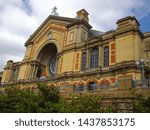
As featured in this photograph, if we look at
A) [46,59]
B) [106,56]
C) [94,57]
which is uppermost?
[46,59]

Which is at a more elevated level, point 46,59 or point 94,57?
point 46,59

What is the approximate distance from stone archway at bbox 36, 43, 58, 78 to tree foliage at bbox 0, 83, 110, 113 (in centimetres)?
1769

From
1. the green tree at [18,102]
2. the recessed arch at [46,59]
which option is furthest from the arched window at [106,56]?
the recessed arch at [46,59]

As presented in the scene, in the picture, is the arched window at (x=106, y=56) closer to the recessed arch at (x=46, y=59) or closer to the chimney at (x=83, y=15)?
the chimney at (x=83, y=15)

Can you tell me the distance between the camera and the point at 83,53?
97.9 ft

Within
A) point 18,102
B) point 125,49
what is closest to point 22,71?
point 125,49

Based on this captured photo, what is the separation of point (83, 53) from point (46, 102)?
15581 millimetres

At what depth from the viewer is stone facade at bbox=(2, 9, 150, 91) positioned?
2408 cm

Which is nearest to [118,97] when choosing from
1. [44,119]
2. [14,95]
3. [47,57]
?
[44,119]

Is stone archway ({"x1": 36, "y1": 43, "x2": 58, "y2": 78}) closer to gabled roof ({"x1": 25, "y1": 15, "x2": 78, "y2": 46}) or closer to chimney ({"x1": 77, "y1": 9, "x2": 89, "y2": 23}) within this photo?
gabled roof ({"x1": 25, "y1": 15, "x2": 78, "y2": 46})

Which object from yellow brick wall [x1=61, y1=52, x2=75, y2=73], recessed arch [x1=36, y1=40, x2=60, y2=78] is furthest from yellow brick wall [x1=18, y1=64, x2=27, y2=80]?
yellow brick wall [x1=61, y1=52, x2=75, y2=73]

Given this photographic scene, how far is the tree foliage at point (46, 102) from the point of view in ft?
39.2

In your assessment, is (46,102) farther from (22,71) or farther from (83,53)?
(22,71)

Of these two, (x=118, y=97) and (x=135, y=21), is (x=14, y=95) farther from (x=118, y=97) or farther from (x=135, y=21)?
(x=135, y=21)
